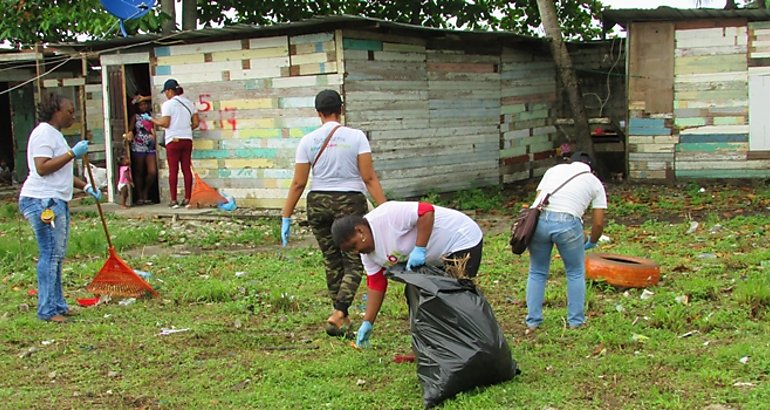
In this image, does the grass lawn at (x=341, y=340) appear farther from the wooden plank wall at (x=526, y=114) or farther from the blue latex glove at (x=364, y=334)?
the wooden plank wall at (x=526, y=114)

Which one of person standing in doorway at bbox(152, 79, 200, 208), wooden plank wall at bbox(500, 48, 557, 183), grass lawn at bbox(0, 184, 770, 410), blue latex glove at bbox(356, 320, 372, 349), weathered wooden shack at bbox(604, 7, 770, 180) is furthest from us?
wooden plank wall at bbox(500, 48, 557, 183)

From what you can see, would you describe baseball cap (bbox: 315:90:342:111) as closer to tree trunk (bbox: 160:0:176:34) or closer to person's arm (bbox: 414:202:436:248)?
person's arm (bbox: 414:202:436:248)

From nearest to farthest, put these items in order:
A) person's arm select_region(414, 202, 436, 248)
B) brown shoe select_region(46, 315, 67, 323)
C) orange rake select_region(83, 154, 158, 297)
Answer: person's arm select_region(414, 202, 436, 248), brown shoe select_region(46, 315, 67, 323), orange rake select_region(83, 154, 158, 297)

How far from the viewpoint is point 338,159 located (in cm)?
607

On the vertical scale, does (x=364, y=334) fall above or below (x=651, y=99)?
below

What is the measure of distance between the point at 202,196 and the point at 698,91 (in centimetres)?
791

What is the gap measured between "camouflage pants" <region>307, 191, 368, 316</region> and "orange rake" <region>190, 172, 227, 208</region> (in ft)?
23.0

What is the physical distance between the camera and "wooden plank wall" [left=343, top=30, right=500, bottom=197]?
40.1 feet

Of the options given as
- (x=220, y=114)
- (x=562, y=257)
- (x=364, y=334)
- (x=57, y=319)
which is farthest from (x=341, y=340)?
(x=220, y=114)

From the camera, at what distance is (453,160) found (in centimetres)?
1391

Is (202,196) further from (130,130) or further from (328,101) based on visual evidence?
(328,101)

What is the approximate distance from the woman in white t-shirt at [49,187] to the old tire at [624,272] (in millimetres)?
4217

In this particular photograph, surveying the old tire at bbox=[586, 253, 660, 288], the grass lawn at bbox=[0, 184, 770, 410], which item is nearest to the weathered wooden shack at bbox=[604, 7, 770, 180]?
the grass lawn at bbox=[0, 184, 770, 410]

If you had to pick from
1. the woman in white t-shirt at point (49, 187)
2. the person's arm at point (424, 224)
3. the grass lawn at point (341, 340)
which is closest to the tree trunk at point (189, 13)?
the grass lawn at point (341, 340)
